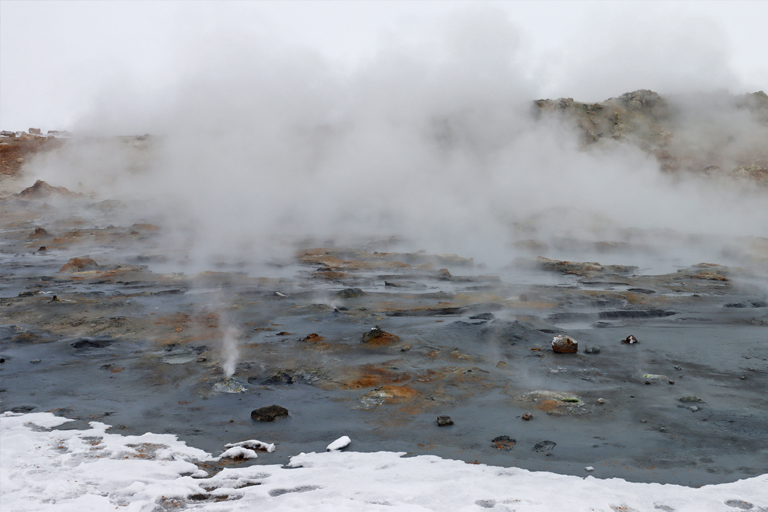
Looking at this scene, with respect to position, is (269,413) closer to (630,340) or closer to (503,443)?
(503,443)

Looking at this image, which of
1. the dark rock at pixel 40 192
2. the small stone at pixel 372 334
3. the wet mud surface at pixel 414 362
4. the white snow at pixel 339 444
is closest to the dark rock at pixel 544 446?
the wet mud surface at pixel 414 362

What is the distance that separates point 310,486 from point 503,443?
1510 mm

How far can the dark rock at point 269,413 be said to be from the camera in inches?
181

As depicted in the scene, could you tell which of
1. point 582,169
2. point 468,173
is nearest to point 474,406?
point 468,173

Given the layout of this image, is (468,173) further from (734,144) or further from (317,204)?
(734,144)

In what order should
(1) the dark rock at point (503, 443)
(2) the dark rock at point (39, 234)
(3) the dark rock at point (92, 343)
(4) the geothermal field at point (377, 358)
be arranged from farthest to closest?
(2) the dark rock at point (39, 234) < (3) the dark rock at point (92, 343) < (1) the dark rock at point (503, 443) < (4) the geothermal field at point (377, 358)

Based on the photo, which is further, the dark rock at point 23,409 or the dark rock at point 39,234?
the dark rock at point 39,234

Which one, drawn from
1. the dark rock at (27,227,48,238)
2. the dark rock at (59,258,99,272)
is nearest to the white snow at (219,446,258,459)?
the dark rock at (59,258,99,272)

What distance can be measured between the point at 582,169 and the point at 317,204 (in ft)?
43.4

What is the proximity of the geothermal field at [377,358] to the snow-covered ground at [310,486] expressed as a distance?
2cm

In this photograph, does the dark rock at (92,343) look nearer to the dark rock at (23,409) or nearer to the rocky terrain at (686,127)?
the dark rock at (23,409)

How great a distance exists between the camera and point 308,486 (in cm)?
344

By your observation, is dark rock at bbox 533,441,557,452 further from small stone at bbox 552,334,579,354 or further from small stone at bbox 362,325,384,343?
small stone at bbox 362,325,384,343

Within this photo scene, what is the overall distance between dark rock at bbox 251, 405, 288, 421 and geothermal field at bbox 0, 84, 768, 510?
4 cm
